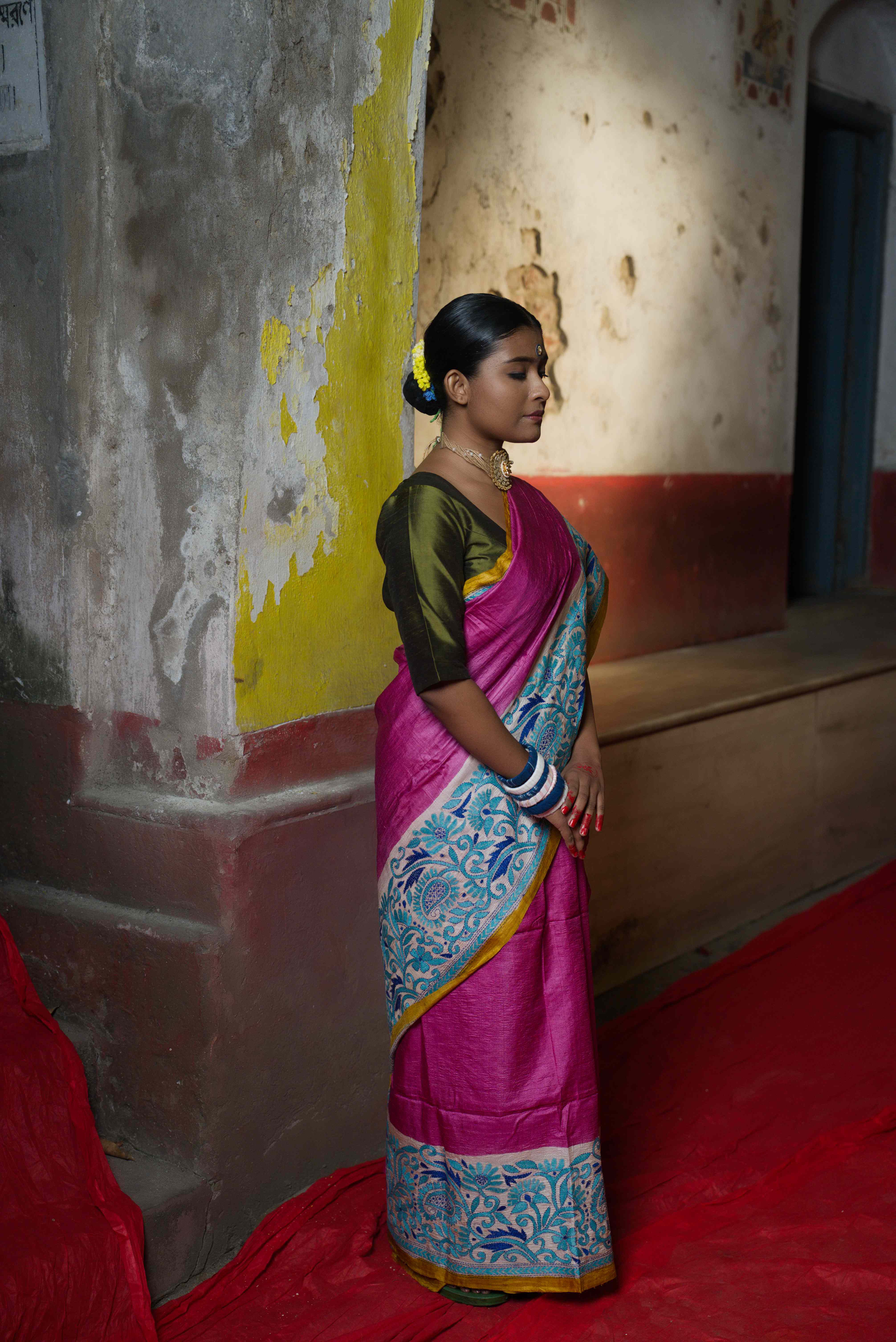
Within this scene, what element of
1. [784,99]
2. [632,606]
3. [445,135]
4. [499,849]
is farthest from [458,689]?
[784,99]

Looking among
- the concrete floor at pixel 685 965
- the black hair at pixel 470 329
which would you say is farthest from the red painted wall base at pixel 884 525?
the black hair at pixel 470 329

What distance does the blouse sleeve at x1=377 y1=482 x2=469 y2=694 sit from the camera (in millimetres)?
1820

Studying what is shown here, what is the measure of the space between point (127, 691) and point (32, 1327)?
1.01 m

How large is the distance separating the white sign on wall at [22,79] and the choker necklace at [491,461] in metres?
0.91

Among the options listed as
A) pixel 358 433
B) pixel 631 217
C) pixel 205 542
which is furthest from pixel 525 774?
pixel 631 217

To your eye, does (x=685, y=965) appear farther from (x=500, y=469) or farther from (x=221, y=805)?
(x=500, y=469)

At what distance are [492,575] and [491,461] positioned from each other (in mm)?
194

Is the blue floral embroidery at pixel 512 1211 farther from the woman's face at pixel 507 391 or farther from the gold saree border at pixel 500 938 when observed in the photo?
the woman's face at pixel 507 391

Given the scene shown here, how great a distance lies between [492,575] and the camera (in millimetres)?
1895

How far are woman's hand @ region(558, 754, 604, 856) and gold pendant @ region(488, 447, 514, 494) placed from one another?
47 centimetres

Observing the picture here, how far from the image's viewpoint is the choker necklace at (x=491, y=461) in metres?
1.95

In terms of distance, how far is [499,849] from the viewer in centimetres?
193

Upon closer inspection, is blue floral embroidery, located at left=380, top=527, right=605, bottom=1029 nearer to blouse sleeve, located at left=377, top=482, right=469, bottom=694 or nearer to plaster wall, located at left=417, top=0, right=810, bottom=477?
blouse sleeve, located at left=377, top=482, right=469, bottom=694

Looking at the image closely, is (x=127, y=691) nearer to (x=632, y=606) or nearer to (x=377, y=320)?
(x=377, y=320)
